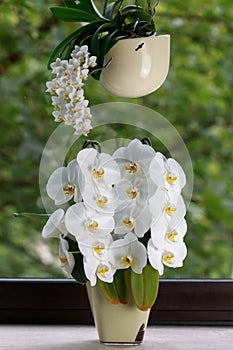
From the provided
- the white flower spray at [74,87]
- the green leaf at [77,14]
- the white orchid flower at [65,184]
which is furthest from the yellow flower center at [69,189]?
the green leaf at [77,14]

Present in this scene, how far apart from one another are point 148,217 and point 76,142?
205mm

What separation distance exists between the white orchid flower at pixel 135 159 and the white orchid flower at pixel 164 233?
9 centimetres

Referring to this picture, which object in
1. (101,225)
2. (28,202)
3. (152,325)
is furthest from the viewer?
(28,202)

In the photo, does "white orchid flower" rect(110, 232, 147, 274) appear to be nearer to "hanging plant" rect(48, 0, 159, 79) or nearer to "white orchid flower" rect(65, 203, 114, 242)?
"white orchid flower" rect(65, 203, 114, 242)

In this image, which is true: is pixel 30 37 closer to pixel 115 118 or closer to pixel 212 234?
pixel 115 118

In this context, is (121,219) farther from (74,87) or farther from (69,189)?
(74,87)

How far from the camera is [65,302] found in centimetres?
161

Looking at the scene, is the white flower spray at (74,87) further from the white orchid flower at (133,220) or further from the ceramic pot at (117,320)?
the ceramic pot at (117,320)

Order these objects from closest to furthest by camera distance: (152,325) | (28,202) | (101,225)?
(101,225) → (152,325) → (28,202)

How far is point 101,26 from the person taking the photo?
141 cm

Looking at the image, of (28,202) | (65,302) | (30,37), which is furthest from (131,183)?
(30,37)

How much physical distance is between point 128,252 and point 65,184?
169 mm

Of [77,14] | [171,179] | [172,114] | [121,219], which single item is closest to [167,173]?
[171,179]

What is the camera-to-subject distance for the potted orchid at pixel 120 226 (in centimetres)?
137
